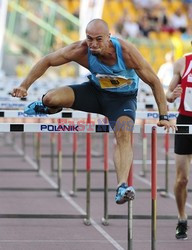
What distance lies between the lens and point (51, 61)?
977 centimetres

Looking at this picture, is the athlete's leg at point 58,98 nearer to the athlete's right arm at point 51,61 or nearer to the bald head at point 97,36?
the athlete's right arm at point 51,61

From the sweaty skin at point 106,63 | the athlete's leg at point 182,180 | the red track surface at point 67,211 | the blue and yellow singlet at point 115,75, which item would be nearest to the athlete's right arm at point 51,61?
the sweaty skin at point 106,63

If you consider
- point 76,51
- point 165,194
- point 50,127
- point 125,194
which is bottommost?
point 165,194

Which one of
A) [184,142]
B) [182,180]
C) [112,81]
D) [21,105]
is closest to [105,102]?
[112,81]

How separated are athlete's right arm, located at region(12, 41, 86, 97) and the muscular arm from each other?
428 mm

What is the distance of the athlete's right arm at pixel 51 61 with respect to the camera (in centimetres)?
960

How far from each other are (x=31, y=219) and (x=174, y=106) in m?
2.76

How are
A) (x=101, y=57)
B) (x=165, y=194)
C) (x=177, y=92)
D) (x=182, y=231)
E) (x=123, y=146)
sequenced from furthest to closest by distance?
(x=165, y=194) < (x=182, y=231) < (x=177, y=92) < (x=123, y=146) < (x=101, y=57)

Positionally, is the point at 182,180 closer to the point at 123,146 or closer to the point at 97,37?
the point at 123,146

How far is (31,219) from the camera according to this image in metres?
12.6

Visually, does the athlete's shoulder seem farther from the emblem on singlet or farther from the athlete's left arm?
the athlete's left arm

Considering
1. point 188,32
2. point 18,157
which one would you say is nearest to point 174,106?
→ point 18,157

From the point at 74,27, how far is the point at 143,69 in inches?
875

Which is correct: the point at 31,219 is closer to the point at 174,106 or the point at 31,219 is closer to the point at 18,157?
the point at 174,106
